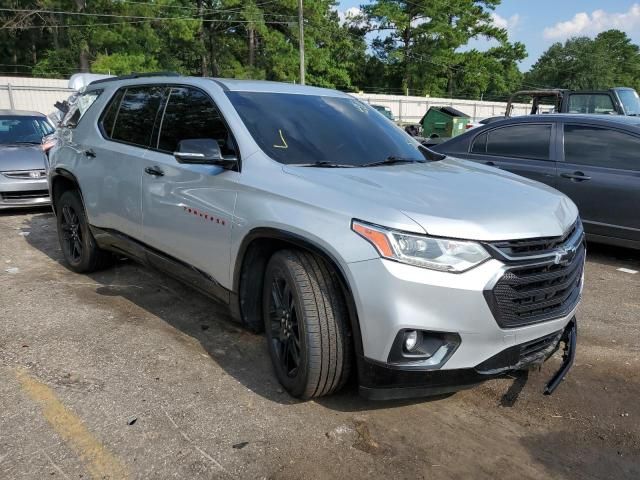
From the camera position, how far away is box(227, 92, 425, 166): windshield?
328 centimetres

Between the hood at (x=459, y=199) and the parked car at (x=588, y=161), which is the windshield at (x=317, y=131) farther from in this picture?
the parked car at (x=588, y=161)

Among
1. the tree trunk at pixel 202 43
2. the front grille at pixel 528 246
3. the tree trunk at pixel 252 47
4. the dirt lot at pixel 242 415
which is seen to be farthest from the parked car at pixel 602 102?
the tree trunk at pixel 252 47

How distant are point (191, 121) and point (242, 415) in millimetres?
1986

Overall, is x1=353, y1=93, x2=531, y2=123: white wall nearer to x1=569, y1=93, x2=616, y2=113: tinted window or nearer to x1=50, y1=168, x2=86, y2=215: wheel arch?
x1=569, y1=93, x2=616, y2=113: tinted window

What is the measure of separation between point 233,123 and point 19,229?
5295 millimetres

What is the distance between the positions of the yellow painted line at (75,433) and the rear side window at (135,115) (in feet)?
6.05

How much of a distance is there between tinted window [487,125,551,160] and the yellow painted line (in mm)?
5351

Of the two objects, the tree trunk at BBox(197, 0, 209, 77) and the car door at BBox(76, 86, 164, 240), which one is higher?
the tree trunk at BBox(197, 0, 209, 77)

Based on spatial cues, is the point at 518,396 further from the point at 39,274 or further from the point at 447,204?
the point at 39,274

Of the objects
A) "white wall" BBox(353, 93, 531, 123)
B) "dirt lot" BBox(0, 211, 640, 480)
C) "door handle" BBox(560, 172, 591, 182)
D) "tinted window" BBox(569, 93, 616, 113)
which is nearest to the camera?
"dirt lot" BBox(0, 211, 640, 480)

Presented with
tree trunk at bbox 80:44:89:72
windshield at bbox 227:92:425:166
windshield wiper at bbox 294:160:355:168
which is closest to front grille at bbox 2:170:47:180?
windshield at bbox 227:92:425:166

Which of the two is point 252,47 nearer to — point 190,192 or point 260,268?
point 190,192

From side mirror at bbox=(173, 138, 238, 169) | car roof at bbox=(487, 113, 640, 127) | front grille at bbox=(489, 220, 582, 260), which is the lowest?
front grille at bbox=(489, 220, 582, 260)

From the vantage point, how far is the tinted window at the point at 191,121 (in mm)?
3468
